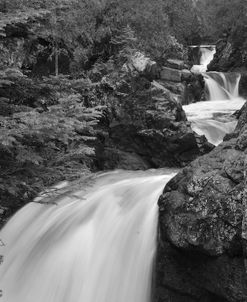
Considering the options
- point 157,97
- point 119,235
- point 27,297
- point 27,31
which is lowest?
point 27,297

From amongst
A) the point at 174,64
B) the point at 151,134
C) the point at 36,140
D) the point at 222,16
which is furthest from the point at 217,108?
the point at 222,16

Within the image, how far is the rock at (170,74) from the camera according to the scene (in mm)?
15942

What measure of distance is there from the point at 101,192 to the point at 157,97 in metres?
4.62

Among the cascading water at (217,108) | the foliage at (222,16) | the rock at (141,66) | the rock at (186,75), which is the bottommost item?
the cascading water at (217,108)

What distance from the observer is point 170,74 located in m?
16.1

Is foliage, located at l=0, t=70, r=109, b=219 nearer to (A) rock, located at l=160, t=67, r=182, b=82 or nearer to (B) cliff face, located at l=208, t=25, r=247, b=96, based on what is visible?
(A) rock, located at l=160, t=67, r=182, b=82

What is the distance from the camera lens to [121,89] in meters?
11.5

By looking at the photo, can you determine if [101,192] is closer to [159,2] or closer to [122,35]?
[122,35]

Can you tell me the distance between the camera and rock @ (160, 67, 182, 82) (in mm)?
15942

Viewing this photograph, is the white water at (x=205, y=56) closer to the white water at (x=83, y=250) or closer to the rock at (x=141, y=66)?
the rock at (x=141, y=66)

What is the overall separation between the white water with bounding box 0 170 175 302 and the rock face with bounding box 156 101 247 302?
1.79 feet

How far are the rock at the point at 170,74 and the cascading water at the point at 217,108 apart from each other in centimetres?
128

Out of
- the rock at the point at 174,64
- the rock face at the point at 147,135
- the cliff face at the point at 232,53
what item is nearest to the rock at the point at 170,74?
the rock at the point at 174,64

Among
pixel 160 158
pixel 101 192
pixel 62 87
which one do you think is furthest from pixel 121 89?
pixel 62 87
